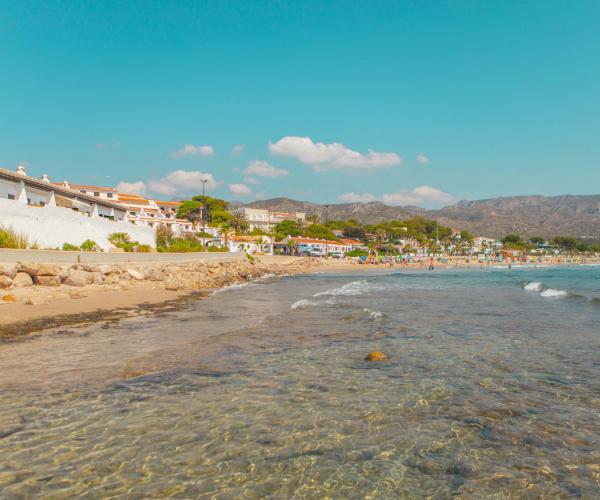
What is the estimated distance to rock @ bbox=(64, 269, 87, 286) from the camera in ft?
74.3

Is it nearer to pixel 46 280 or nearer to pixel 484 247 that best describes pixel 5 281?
pixel 46 280

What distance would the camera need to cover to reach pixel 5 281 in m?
18.9

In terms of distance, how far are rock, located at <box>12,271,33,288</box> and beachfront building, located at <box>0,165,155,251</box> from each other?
10.7m

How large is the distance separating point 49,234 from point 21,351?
25937mm

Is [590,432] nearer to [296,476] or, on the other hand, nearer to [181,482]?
[296,476]

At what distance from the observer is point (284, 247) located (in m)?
109

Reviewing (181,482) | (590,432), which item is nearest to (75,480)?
(181,482)

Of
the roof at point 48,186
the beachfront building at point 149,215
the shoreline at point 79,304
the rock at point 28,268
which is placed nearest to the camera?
the shoreline at point 79,304

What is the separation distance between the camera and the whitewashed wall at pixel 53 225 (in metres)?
29.0

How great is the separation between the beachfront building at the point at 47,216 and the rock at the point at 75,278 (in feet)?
30.8

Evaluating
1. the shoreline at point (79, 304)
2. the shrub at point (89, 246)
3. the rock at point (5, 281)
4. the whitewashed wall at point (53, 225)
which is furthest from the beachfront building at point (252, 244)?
the rock at point (5, 281)

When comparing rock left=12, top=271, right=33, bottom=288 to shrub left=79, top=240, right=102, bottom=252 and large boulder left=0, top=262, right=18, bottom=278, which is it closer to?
large boulder left=0, top=262, right=18, bottom=278

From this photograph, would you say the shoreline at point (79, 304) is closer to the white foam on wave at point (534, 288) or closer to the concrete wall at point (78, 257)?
the concrete wall at point (78, 257)

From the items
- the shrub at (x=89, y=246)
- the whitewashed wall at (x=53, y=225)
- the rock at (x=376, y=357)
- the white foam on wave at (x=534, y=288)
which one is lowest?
the white foam on wave at (x=534, y=288)
